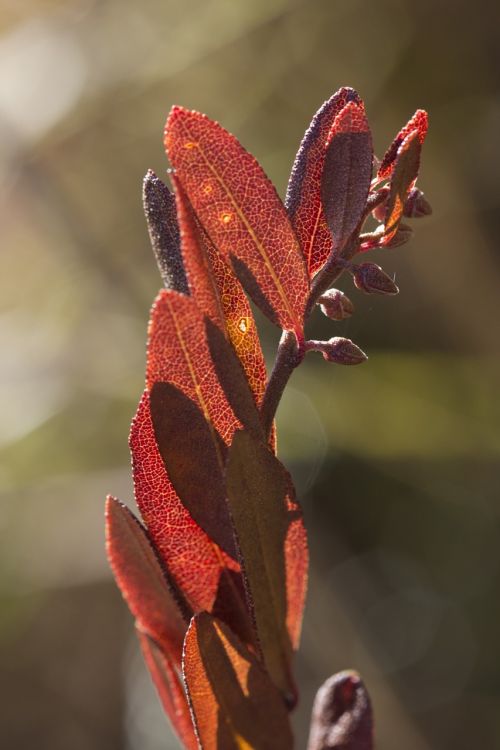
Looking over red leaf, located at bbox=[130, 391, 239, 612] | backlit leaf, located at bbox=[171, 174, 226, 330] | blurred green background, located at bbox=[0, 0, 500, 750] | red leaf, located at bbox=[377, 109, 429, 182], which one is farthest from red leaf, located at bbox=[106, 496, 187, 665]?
blurred green background, located at bbox=[0, 0, 500, 750]

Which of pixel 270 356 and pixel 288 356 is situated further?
pixel 270 356

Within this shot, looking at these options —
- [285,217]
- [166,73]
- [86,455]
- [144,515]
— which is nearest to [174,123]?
[285,217]

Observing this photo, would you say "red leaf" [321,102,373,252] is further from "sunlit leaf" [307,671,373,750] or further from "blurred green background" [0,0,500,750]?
"blurred green background" [0,0,500,750]

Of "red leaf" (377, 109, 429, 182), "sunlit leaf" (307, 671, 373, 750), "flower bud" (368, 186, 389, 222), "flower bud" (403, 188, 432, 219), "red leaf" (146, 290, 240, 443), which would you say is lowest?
"sunlit leaf" (307, 671, 373, 750)

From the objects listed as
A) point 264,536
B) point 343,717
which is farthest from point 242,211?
point 343,717

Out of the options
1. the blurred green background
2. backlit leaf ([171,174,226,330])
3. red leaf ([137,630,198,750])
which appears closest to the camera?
backlit leaf ([171,174,226,330])

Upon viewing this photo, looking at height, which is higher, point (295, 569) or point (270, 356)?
point (270, 356)

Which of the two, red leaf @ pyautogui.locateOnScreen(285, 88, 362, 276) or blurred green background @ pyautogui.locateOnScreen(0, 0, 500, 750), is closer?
red leaf @ pyautogui.locateOnScreen(285, 88, 362, 276)

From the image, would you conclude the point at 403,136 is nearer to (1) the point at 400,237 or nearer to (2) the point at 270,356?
(1) the point at 400,237
